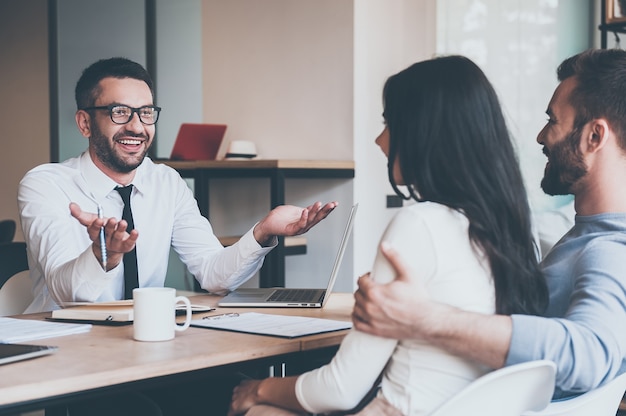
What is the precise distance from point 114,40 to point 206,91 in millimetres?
2253

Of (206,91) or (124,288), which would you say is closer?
(124,288)

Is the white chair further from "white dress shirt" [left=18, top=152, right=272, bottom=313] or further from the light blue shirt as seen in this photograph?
"white dress shirt" [left=18, top=152, right=272, bottom=313]

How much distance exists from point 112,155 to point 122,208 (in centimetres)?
16

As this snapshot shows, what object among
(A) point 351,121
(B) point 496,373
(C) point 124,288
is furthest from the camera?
(A) point 351,121

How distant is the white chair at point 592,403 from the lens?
124 centimetres

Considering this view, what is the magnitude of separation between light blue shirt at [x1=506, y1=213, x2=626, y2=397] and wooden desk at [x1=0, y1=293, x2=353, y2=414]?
46 centimetres

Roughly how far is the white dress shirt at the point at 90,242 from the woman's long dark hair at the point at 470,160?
2.88ft

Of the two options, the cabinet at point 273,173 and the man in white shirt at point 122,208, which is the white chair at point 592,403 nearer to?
the man in white shirt at point 122,208

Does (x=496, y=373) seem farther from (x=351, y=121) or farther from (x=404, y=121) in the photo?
(x=351, y=121)

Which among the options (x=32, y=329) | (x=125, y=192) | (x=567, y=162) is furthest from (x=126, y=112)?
(x=567, y=162)

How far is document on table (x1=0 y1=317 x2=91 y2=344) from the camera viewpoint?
1.49 m

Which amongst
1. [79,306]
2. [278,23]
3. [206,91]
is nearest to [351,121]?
[278,23]

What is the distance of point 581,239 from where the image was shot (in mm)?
1547

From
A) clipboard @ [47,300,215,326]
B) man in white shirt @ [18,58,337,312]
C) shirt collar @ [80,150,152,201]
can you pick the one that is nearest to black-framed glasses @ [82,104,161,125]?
man in white shirt @ [18,58,337,312]
